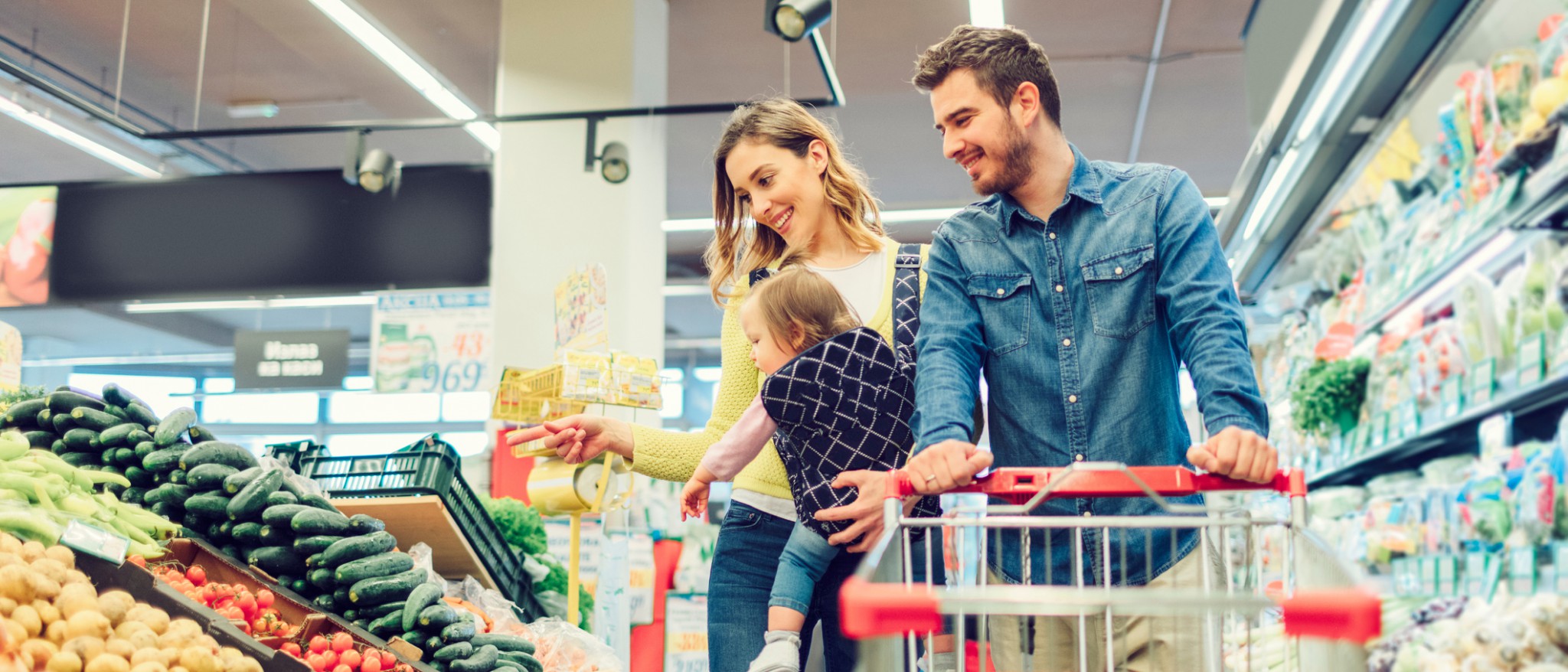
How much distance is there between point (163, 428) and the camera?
3072 millimetres

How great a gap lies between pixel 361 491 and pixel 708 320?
14.0 m

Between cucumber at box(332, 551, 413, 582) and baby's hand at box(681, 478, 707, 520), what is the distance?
110 cm

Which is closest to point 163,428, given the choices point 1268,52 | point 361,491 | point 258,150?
point 361,491

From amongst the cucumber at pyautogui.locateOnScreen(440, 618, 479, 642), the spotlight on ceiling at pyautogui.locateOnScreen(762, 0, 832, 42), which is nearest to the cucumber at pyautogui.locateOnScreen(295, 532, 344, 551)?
the cucumber at pyautogui.locateOnScreen(440, 618, 479, 642)

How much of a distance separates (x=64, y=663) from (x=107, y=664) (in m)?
0.07

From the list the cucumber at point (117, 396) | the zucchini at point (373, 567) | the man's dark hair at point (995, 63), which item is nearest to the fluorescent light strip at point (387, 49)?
the cucumber at point (117, 396)

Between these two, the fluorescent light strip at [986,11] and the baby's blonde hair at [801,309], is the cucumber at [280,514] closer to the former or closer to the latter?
the baby's blonde hair at [801,309]

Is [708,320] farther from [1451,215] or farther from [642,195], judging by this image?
[1451,215]

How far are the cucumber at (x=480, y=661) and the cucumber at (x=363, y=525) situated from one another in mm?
438

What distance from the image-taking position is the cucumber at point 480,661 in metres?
2.87

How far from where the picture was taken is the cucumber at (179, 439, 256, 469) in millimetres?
3002

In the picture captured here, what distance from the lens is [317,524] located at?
9.54 ft

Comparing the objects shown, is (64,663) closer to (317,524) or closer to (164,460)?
(317,524)

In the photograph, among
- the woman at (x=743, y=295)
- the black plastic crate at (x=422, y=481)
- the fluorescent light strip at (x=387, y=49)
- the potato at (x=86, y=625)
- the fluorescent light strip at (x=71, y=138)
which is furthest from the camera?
the fluorescent light strip at (x=71, y=138)
